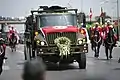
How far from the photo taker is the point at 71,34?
53.0ft

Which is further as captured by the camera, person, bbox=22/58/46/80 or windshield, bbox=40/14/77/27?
windshield, bbox=40/14/77/27

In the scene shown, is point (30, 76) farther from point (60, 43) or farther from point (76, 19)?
point (76, 19)

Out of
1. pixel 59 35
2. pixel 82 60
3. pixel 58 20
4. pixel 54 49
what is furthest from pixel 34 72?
pixel 58 20

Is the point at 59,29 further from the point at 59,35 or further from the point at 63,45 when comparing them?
the point at 63,45

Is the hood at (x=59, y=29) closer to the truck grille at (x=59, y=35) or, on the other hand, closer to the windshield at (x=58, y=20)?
the truck grille at (x=59, y=35)

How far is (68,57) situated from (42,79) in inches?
529

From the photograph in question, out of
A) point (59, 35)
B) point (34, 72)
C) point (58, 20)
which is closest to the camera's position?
point (34, 72)

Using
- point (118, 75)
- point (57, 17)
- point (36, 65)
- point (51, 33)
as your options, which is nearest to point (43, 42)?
point (51, 33)

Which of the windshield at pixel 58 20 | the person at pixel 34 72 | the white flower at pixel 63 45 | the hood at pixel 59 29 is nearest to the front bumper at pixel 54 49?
the white flower at pixel 63 45

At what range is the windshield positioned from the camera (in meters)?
17.1

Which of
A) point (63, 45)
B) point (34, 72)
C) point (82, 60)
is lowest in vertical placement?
point (82, 60)

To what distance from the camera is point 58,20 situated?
1725 cm

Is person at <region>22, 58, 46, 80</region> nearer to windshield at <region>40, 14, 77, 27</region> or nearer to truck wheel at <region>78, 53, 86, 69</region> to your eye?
truck wheel at <region>78, 53, 86, 69</region>

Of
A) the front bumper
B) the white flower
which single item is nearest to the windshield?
the white flower
